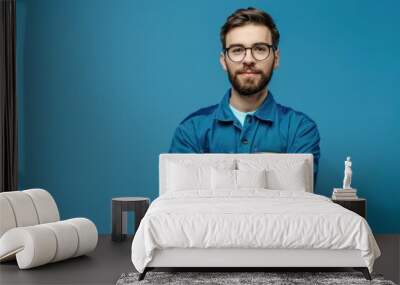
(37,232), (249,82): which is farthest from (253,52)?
(37,232)

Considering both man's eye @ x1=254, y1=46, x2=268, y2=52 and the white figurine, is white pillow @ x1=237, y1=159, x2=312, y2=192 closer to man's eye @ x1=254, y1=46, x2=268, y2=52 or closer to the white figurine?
the white figurine

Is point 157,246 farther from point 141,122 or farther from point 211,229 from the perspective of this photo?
point 141,122

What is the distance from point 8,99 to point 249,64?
2566 millimetres

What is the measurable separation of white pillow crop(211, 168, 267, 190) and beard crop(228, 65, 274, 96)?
43.3 inches

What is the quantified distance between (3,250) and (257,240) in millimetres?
2031

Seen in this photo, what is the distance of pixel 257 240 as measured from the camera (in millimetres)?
4621

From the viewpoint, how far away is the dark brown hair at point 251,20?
277 inches

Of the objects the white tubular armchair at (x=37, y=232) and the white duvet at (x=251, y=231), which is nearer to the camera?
the white duvet at (x=251, y=231)

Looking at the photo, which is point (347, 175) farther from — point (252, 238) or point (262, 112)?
point (252, 238)

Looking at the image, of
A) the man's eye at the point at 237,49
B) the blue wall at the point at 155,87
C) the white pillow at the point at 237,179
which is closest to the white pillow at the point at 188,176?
the white pillow at the point at 237,179

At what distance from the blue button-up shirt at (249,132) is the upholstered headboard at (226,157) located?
137mm

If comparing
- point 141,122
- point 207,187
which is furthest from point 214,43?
point 207,187

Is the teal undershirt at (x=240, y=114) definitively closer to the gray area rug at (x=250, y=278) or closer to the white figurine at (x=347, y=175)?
the white figurine at (x=347, y=175)

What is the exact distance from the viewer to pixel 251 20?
7039 mm
